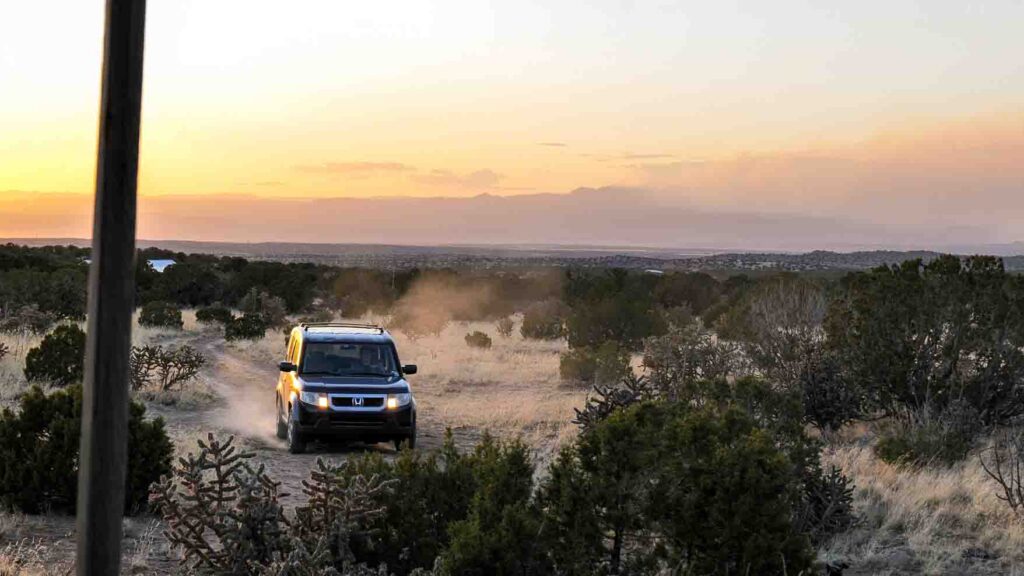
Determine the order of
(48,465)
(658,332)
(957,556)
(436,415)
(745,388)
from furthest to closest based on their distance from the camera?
(658,332) → (436,415) → (745,388) → (48,465) → (957,556)

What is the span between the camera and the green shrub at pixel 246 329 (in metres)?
29.9

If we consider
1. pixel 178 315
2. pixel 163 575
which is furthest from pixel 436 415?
pixel 178 315

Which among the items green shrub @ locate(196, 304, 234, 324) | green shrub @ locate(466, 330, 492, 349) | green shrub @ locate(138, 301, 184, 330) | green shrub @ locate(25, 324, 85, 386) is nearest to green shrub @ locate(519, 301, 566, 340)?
green shrub @ locate(466, 330, 492, 349)

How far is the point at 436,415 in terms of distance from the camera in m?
17.8

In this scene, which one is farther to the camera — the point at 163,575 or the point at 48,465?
the point at 48,465

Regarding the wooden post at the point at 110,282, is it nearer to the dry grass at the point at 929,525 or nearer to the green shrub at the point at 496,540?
the green shrub at the point at 496,540

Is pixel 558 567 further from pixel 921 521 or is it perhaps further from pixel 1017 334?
pixel 1017 334

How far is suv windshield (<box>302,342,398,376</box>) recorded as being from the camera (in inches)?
520

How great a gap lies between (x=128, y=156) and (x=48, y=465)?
6514 millimetres

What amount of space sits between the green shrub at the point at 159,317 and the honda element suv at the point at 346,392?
19.9m

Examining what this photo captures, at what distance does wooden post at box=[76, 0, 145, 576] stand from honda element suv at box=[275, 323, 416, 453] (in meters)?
9.39

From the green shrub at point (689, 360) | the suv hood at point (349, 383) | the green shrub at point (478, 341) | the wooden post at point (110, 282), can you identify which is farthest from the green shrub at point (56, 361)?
the wooden post at point (110, 282)

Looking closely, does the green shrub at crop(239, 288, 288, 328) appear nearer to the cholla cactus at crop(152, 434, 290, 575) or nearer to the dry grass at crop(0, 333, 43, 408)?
the dry grass at crop(0, 333, 43, 408)

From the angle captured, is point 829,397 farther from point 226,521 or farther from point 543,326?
point 543,326
